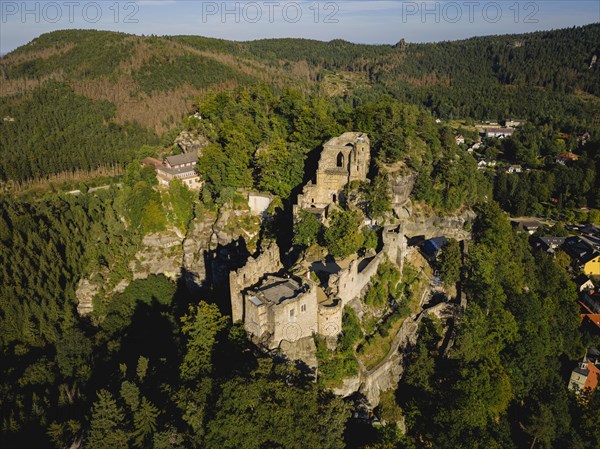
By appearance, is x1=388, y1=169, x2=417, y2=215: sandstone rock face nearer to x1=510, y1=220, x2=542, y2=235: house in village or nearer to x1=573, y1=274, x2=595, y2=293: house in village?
x1=573, y1=274, x2=595, y2=293: house in village

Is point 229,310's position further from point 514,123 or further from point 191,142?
point 514,123

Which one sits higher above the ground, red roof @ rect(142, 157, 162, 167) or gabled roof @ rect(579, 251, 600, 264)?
red roof @ rect(142, 157, 162, 167)

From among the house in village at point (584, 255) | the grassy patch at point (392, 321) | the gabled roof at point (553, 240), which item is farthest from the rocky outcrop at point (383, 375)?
the gabled roof at point (553, 240)

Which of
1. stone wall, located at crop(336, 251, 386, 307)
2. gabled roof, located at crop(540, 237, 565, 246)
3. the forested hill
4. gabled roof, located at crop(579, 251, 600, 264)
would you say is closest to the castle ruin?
stone wall, located at crop(336, 251, 386, 307)

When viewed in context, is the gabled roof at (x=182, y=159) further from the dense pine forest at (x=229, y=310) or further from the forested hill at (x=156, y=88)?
the forested hill at (x=156, y=88)

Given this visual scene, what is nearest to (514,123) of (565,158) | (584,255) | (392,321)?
(565,158)

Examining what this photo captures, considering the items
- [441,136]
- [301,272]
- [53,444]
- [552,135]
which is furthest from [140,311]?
[552,135]
